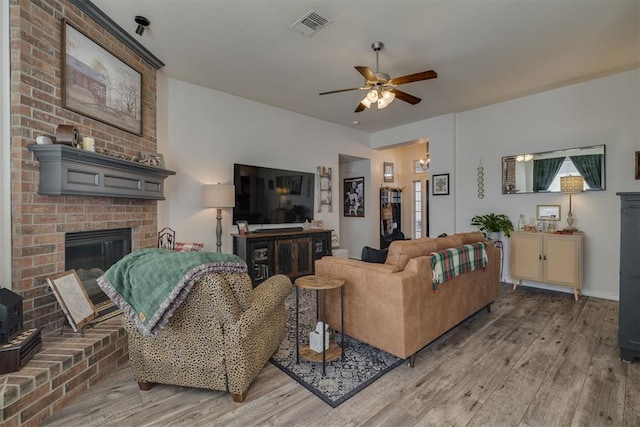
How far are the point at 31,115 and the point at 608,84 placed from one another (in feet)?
20.3

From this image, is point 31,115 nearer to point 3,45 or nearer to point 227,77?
point 3,45

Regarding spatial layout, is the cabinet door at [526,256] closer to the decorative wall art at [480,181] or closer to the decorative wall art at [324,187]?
the decorative wall art at [480,181]

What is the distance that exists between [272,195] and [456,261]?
303 centimetres

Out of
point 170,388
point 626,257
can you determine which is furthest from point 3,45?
point 626,257

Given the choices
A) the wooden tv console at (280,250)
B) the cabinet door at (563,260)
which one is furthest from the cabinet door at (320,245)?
the cabinet door at (563,260)

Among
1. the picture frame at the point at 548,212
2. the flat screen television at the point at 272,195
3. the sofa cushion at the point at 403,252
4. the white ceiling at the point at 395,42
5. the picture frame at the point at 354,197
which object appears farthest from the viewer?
the picture frame at the point at 354,197

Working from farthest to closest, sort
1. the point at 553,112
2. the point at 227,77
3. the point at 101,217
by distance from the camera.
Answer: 1. the point at 553,112
2. the point at 227,77
3. the point at 101,217

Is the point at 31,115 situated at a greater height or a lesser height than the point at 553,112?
lesser

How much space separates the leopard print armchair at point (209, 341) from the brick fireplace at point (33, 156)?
2.88 feet

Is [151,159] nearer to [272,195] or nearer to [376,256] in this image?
[272,195]

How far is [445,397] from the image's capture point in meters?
1.91

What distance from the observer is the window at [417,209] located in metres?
7.62

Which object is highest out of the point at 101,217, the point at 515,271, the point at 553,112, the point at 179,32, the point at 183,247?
the point at 179,32

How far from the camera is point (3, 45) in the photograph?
201cm
